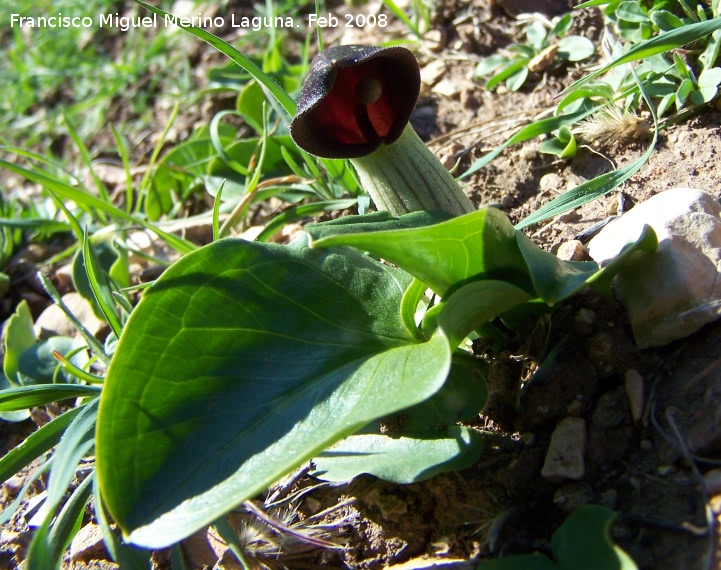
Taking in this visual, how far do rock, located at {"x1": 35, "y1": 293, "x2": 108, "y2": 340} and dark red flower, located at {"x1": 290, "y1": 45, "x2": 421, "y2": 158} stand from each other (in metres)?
1.06

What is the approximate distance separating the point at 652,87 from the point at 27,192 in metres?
2.38

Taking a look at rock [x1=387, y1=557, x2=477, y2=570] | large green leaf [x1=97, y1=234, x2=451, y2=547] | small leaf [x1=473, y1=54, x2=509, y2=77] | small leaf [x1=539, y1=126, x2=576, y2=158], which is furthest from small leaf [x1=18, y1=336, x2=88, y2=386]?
small leaf [x1=473, y1=54, x2=509, y2=77]

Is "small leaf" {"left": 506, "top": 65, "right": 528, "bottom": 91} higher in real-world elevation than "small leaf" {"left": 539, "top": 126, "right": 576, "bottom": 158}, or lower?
higher

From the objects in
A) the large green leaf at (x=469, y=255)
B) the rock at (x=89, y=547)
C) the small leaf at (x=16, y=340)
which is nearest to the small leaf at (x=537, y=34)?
the large green leaf at (x=469, y=255)

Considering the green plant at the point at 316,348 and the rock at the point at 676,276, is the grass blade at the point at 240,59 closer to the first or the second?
the green plant at the point at 316,348

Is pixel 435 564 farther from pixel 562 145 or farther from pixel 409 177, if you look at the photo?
pixel 562 145

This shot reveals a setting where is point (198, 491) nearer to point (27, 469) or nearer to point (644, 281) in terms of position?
point (644, 281)

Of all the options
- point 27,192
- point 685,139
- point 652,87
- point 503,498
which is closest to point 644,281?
point 503,498

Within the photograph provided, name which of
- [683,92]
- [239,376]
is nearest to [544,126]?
[683,92]

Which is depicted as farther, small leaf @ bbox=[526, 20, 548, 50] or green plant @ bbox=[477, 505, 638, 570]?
small leaf @ bbox=[526, 20, 548, 50]

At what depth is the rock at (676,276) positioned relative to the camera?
1.29 metres

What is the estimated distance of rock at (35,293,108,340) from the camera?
86.0 inches

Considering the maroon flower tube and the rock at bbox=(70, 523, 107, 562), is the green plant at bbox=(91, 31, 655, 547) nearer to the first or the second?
the maroon flower tube

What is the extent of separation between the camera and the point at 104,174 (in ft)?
9.35
